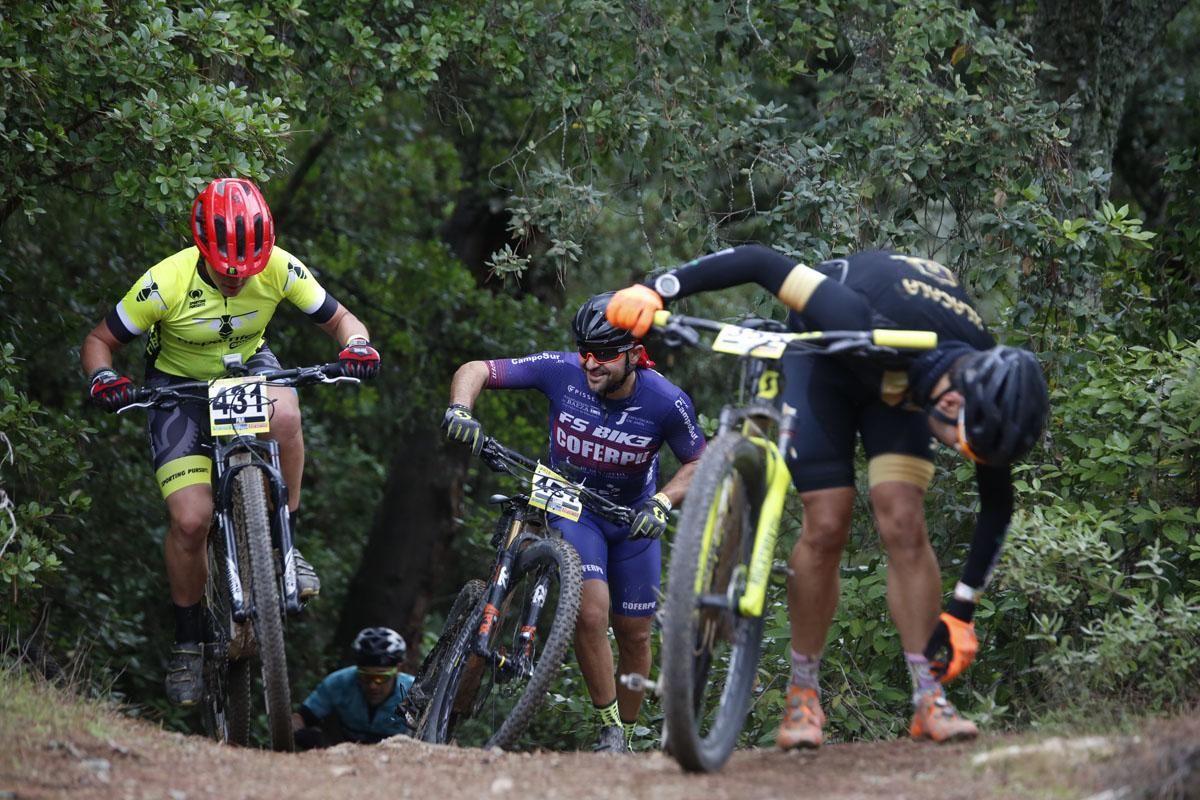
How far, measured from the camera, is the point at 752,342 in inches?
181

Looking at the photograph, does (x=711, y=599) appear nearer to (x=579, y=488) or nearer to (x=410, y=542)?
(x=579, y=488)

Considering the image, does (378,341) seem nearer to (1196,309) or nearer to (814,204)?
(814,204)

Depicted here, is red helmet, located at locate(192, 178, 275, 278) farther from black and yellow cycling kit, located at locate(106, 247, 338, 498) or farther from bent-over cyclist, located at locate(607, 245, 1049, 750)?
bent-over cyclist, located at locate(607, 245, 1049, 750)

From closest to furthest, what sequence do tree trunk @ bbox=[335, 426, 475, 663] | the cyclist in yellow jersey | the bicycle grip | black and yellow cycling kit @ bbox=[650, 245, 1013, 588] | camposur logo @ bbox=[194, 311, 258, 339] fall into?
the bicycle grip → black and yellow cycling kit @ bbox=[650, 245, 1013, 588] → the cyclist in yellow jersey → camposur logo @ bbox=[194, 311, 258, 339] → tree trunk @ bbox=[335, 426, 475, 663]

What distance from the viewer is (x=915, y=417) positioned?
191 inches

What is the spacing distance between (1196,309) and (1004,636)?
2.48 metres

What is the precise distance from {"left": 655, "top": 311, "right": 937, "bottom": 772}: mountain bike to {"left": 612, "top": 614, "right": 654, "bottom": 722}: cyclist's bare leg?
179 centimetres

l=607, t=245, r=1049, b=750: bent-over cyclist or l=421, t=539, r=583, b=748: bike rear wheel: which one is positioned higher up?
l=607, t=245, r=1049, b=750: bent-over cyclist

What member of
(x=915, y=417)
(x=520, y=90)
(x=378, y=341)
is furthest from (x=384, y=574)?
(x=915, y=417)

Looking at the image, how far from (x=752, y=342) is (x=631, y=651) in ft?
8.17

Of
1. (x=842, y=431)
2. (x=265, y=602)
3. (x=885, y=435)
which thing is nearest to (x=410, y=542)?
(x=265, y=602)

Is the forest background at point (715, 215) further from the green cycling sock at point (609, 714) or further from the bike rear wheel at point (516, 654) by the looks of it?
the bike rear wheel at point (516, 654)

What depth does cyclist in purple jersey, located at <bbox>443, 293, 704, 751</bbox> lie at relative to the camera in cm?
629

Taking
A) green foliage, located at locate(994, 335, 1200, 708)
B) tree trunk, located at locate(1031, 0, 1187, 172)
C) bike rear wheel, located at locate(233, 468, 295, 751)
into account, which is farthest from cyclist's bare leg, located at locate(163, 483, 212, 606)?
tree trunk, located at locate(1031, 0, 1187, 172)
